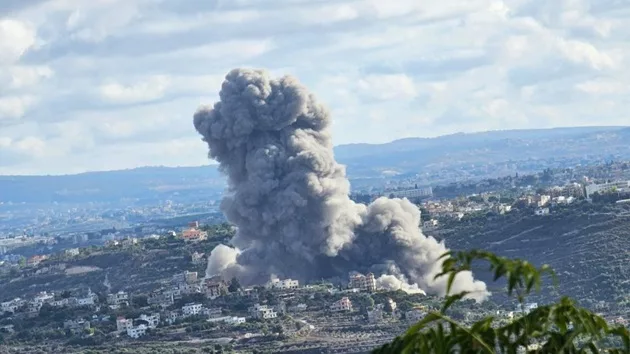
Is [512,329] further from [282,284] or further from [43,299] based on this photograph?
[43,299]

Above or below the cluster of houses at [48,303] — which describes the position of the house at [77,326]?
below

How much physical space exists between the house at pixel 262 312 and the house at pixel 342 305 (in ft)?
9.33

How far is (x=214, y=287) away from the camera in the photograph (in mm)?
89875

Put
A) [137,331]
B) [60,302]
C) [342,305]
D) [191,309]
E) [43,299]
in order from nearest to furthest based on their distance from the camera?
[137,331] → [342,305] → [191,309] → [60,302] → [43,299]

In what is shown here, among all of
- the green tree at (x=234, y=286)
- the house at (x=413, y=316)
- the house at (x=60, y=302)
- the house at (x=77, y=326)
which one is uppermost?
the green tree at (x=234, y=286)

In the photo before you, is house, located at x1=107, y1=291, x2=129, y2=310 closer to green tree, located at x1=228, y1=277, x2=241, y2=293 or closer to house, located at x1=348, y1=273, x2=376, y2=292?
green tree, located at x1=228, y1=277, x2=241, y2=293

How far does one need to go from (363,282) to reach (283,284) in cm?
420

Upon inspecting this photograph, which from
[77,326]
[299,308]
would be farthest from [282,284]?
[77,326]

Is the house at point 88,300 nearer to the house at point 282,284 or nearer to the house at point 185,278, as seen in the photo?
the house at point 185,278

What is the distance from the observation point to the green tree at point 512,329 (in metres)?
12.0

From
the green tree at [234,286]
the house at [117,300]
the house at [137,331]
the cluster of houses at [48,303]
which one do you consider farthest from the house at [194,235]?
the house at [137,331]

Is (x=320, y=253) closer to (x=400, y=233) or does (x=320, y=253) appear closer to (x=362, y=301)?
(x=400, y=233)

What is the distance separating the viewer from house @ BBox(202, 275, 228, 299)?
290 ft

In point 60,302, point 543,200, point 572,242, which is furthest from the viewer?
point 543,200
